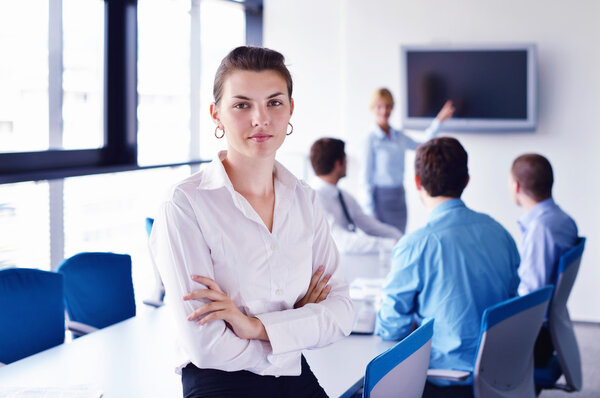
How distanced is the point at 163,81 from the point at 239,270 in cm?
382

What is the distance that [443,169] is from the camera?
256 cm

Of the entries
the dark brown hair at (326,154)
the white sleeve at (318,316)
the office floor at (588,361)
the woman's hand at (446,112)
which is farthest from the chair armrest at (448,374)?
the woman's hand at (446,112)

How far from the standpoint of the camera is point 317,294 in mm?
1826

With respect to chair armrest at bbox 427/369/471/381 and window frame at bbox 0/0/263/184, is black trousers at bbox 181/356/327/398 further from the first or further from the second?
window frame at bbox 0/0/263/184

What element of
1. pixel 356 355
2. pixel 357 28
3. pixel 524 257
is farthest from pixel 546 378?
pixel 357 28

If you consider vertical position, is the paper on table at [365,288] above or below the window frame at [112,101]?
below

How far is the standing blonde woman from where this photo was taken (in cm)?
547

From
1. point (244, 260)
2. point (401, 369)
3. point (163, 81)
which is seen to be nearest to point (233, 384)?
point (244, 260)

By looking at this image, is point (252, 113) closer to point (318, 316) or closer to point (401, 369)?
point (318, 316)

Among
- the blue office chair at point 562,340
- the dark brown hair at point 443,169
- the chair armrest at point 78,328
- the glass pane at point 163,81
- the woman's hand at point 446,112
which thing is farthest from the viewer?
the woman's hand at point 446,112

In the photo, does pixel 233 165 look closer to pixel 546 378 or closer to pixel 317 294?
pixel 317 294

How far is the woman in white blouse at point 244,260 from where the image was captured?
160 centimetres

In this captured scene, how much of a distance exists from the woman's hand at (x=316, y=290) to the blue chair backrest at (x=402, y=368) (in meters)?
0.29

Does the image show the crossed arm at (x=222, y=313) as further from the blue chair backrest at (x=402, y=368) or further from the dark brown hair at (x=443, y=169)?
the dark brown hair at (x=443, y=169)
